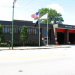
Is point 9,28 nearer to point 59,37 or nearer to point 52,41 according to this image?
point 52,41

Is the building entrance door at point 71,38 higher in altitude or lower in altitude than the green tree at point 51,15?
lower

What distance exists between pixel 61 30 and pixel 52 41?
5.56 metres

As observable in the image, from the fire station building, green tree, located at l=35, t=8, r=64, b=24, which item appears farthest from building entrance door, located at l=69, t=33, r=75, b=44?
green tree, located at l=35, t=8, r=64, b=24

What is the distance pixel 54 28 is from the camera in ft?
118

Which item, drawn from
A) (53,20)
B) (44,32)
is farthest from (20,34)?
(53,20)

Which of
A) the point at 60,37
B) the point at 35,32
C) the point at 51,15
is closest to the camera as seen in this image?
the point at 35,32
